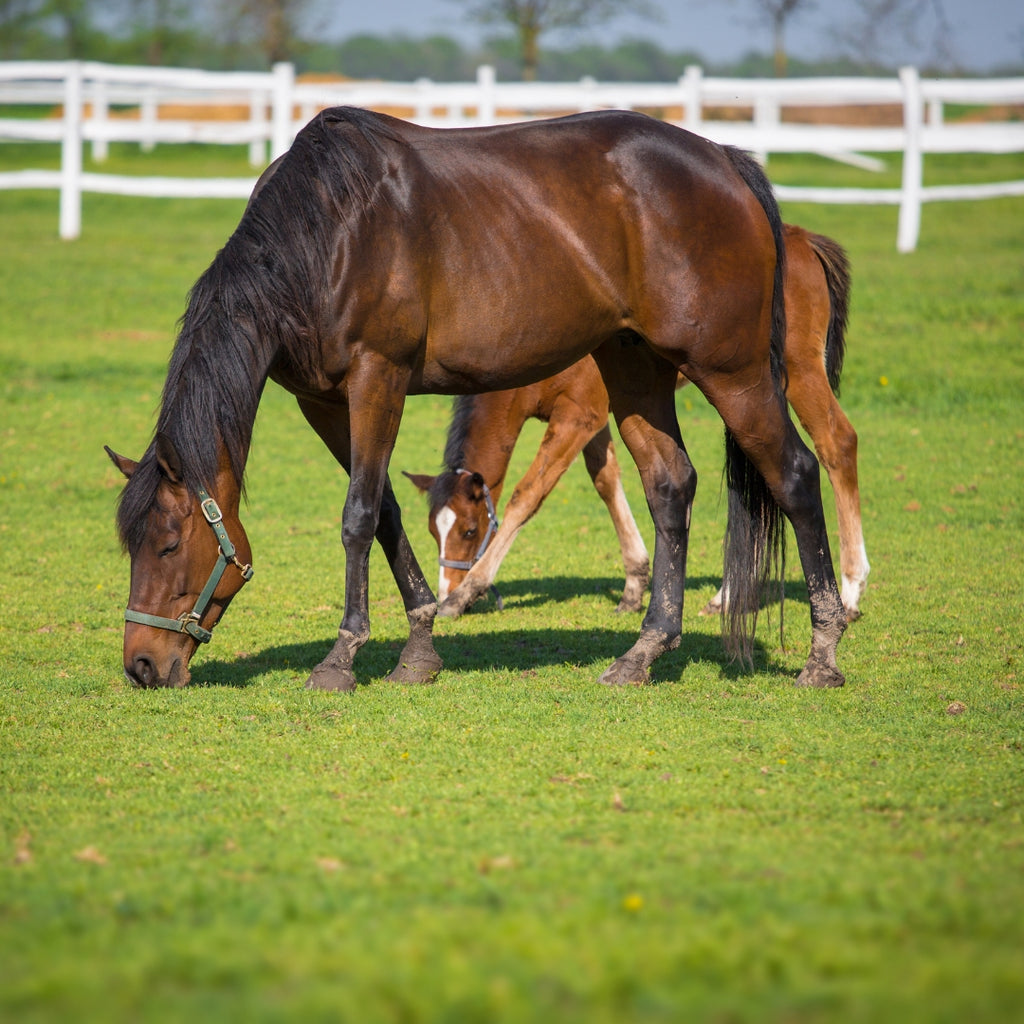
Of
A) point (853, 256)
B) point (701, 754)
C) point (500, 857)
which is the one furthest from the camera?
point (853, 256)

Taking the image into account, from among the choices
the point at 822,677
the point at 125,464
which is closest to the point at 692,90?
the point at 822,677

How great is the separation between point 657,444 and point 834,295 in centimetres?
228

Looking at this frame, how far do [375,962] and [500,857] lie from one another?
0.91 m

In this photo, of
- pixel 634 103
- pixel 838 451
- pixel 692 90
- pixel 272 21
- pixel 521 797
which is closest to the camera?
pixel 521 797

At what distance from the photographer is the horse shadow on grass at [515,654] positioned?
235 inches

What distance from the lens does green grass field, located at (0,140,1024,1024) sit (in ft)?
8.46

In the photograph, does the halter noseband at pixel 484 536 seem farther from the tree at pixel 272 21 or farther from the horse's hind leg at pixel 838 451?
the tree at pixel 272 21

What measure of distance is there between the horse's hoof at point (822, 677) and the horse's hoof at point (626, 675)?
2.39ft

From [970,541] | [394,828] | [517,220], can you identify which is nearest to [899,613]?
[970,541]

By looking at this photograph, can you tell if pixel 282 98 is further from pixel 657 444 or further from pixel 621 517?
pixel 657 444

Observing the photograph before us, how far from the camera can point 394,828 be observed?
12.5ft

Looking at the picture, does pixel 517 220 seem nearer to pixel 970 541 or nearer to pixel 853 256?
pixel 970 541

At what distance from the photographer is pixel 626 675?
18.8 ft

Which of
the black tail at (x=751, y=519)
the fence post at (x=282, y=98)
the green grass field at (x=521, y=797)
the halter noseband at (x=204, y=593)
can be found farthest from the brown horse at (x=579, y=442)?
the fence post at (x=282, y=98)
